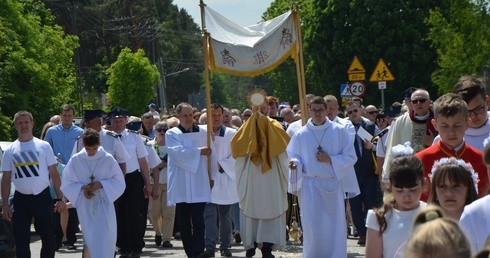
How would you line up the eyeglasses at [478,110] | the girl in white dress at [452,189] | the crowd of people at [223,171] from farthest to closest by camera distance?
the crowd of people at [223,171] → the eyeglasses at [478,110] → the girl in white dress at [452,189]

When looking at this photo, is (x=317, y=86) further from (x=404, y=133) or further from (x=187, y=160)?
(x=404, y=133)

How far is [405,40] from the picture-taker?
188ft

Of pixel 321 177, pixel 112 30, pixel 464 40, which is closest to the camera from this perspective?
pixel 321 177

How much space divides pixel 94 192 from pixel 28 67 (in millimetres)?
21227

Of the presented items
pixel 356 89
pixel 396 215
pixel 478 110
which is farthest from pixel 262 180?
pixel 356 89

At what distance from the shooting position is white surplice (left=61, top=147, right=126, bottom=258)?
12539mm

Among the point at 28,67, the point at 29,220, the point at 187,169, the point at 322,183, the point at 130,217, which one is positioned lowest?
the point at 130,217

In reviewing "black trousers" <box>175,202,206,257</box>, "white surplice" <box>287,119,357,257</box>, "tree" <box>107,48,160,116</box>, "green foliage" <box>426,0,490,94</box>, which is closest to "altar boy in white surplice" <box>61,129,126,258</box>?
"black trousers" <box>175,202,206,257</box>

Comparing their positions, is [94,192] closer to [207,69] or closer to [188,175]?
[188,175]

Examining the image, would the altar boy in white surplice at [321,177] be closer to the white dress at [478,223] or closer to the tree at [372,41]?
the white dress at [478,223]

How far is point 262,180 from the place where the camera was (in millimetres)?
14898

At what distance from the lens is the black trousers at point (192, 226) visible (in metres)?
14.3

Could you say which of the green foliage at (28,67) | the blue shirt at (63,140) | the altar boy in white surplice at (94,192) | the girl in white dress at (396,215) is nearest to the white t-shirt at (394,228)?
the girl in white dress at (396,215)

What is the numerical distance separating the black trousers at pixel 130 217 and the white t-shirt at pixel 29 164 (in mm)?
2079
